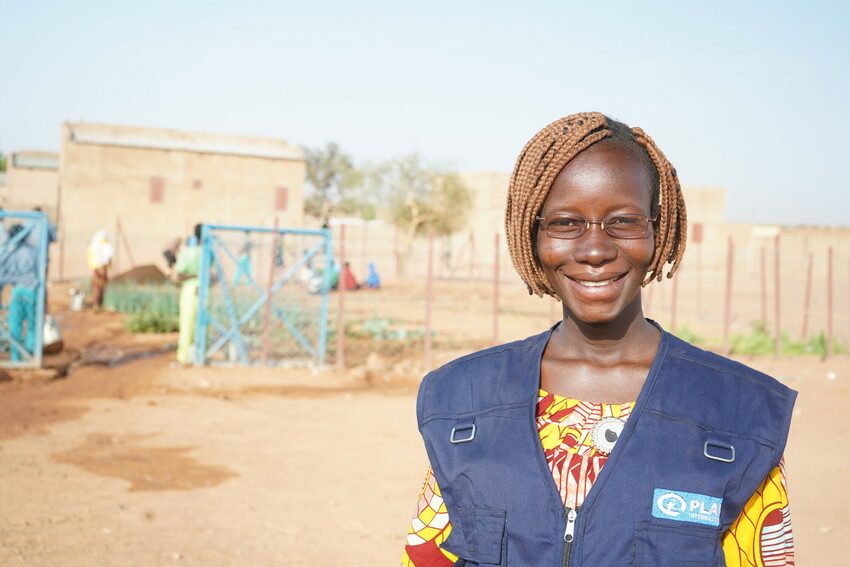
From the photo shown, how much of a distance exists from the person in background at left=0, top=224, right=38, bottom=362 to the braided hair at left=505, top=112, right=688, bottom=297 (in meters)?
9.42

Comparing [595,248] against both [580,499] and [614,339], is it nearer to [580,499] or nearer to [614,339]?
[614,339]

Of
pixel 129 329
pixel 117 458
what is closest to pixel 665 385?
pixel 117 458

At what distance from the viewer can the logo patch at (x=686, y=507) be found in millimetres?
1531

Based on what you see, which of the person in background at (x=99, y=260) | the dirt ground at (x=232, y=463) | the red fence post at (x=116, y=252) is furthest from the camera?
the red fence post at (x=116, y=252)

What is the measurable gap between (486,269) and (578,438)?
112 feet

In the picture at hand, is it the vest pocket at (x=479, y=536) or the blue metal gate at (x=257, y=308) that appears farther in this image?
the blue metal gate at (x=257, y=308)

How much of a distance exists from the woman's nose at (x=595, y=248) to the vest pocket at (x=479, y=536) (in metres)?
0.51

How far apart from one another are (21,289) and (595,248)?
9.88m

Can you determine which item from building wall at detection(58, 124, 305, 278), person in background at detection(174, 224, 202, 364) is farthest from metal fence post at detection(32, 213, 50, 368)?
building wall at detection(58, 124, 305, 278)

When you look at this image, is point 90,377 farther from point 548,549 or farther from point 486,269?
point 486,269

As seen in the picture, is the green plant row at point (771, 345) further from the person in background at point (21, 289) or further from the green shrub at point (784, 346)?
the person in background at point (21, 289)

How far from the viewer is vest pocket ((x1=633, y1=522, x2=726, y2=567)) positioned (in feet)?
5.00

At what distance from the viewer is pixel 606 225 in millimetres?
1745

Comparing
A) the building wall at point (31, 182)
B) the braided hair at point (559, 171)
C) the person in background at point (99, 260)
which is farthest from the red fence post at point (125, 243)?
the braided hair at point (559, 171)
